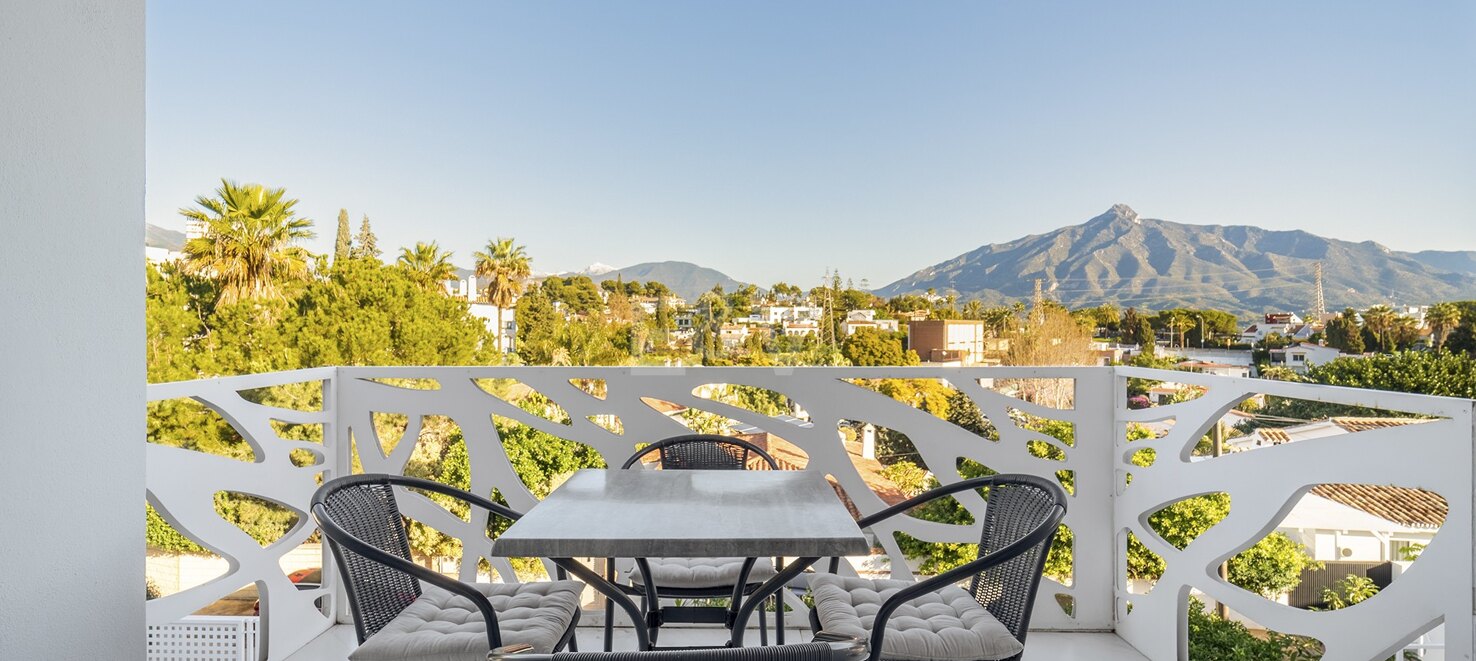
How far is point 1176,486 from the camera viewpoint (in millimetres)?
2814

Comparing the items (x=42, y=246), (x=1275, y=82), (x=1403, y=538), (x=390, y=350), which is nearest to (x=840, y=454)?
(x=42, y=246)

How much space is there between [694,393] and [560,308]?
2855 cm

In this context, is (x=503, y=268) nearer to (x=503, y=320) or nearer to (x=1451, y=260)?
(x=503, y=320)

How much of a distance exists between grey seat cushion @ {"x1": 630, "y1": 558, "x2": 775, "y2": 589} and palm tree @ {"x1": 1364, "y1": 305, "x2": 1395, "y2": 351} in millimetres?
25338

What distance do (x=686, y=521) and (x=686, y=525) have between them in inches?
1.6

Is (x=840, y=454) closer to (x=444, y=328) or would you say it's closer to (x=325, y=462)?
(x=325, y=462)

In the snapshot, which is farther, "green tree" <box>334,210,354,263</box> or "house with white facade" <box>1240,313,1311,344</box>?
"green tree" <box>334,210,354,263</box>

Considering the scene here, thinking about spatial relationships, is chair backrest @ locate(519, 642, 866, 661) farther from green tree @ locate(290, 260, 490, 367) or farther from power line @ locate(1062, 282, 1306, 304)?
green tree @ locate(290, 260, 490, 367)

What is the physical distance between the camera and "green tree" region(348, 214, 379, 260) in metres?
29.9

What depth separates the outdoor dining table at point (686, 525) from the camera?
64.0 inches

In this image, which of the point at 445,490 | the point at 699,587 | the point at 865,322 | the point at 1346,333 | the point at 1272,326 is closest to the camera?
the point at 445,490

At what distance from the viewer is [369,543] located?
2.08 meters

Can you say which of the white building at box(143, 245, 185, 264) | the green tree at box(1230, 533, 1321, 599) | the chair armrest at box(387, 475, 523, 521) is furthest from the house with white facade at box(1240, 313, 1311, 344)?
the white building at box(143, 245, 185, 264)

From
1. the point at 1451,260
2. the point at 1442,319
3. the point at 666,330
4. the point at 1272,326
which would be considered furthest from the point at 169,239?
the point at 1451,260
